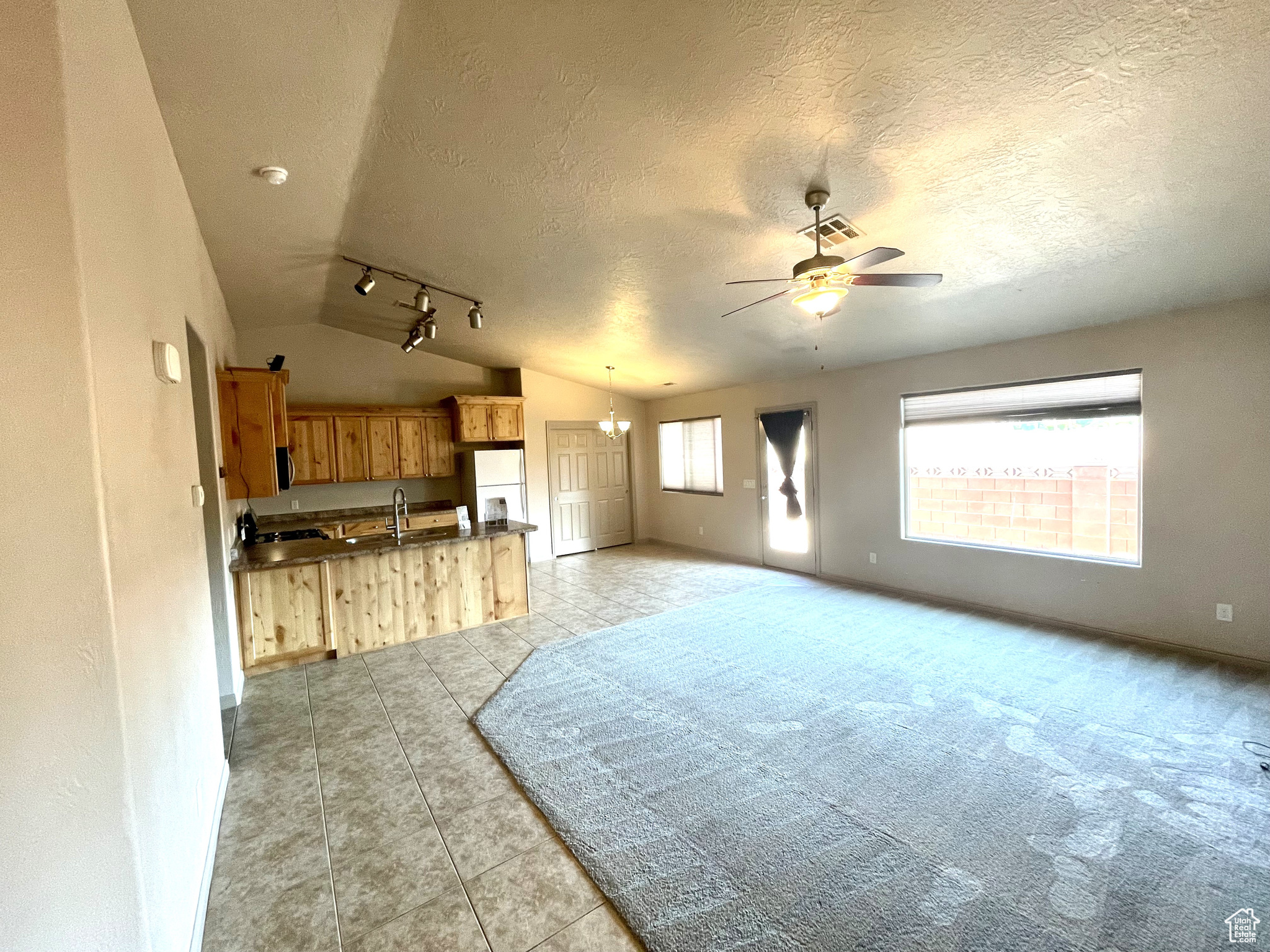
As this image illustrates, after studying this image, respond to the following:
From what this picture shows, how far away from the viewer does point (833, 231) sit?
303 cm

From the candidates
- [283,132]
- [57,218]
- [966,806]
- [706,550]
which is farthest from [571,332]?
[966,806]

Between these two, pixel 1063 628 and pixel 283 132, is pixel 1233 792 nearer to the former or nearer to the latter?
pixel 1063 628

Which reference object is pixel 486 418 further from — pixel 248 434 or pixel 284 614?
pixel 284 614

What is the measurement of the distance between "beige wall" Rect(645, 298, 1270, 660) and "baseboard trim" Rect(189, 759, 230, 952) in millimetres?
5602

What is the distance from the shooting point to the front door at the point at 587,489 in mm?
7871

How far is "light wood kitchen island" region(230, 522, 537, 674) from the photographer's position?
391 centimetres


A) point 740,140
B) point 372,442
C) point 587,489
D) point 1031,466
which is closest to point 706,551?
point 587,489

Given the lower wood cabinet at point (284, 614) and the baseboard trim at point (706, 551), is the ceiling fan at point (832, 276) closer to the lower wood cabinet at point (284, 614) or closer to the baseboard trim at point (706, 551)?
the lower wood cabinet at point (284, 614)

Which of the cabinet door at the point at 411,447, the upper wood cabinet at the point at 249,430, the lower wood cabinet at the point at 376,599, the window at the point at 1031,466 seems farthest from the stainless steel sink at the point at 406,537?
the window at the point at 1031,466

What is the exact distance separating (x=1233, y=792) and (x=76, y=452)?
4.30 meters

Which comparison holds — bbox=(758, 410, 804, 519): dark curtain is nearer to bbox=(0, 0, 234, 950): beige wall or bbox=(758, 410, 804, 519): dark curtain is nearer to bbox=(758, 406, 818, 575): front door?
bbox=(758, 406, 818, 575): front door

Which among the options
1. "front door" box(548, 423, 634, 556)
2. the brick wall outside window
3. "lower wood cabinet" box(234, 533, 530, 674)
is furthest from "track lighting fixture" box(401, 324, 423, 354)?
the brick wall outside window

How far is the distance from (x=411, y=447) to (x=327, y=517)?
1.31 meters

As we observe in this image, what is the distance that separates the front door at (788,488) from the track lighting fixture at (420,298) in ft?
12.4
